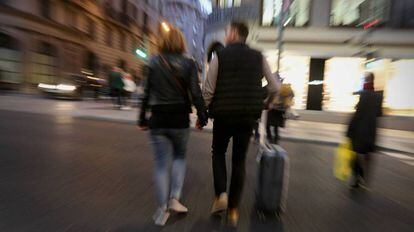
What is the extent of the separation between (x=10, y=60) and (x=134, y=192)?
2351cm

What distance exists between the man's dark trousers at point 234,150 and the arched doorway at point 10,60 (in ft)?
76.3

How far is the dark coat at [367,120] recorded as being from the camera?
4.35m

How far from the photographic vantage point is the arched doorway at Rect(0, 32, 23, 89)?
73.0 feet

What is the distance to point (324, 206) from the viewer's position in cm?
377

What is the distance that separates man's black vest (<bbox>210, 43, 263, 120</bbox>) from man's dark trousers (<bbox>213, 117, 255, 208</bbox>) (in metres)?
0.09

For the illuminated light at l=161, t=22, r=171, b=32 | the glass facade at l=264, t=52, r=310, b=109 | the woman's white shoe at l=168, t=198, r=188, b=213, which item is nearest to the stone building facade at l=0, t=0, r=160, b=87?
the glass facade at l=264, t=52, r=310, b=109

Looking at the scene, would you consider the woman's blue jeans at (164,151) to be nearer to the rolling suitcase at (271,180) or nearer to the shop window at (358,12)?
the rolling suitcase at (271,180)

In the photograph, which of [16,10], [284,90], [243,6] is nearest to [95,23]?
[16,10]

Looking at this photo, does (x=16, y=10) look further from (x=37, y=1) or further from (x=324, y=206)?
(x=324, y=206)

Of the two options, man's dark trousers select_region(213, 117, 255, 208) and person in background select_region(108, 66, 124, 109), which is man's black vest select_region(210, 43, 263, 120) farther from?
person in background select_region(108, 66, 124, 109)

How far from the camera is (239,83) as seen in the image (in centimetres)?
295

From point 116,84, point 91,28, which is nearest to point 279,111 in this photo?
point 116,84

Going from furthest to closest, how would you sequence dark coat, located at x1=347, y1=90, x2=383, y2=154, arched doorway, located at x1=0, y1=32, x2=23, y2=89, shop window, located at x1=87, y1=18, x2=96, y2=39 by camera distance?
shop window, located at x1=87, y1=18, x2=96, y2=39
arched doorway, located at x1=0, y1=32, x2=23, y2=89
dark coat, located at x1=347, y1=90, x2=383, y2=154

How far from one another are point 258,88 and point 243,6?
56.9 ft
